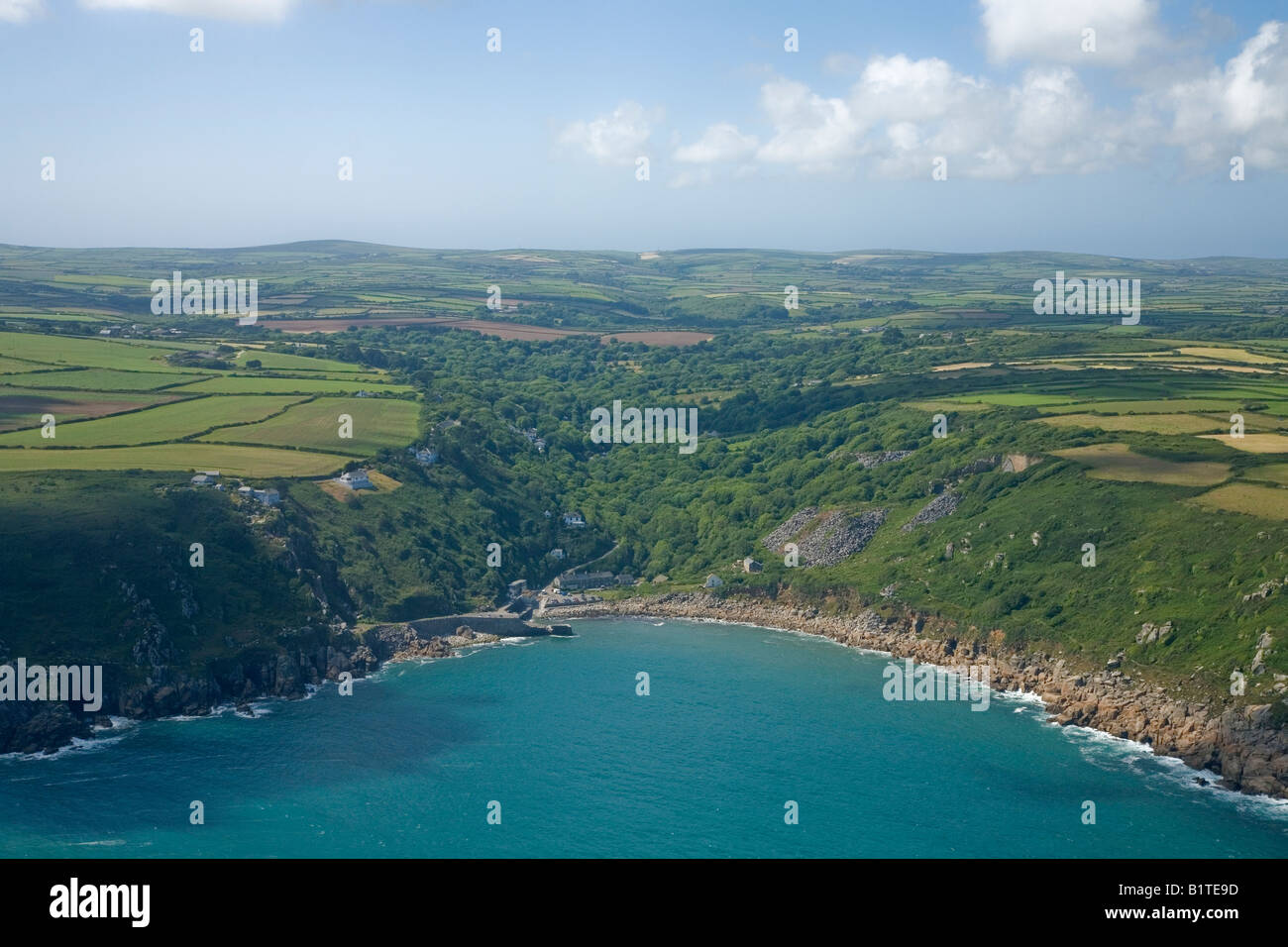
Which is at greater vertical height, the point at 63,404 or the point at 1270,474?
the point at 63,404

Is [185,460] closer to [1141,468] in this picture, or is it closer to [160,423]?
[160,423]

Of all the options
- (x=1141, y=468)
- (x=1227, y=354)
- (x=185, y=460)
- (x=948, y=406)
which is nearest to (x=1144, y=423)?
(x=1141, y=468)

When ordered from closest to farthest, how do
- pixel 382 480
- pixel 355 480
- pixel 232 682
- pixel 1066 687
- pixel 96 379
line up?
pixel 1066 687 → pixel 232 682 → pixel 355 480 → pixel 382 480 → pixel 96 379

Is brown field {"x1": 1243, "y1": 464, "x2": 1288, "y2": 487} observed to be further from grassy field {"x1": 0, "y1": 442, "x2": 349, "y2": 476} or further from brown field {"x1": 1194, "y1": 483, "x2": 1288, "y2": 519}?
grassy field {"x1": 0, "y1": 442, "x2": 349, "y2": 476}


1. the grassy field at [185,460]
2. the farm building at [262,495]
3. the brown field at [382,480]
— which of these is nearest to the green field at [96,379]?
the grassy field at [185,460]

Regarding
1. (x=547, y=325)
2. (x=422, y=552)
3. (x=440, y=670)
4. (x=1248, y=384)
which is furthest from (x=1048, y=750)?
(x=547, y=325)

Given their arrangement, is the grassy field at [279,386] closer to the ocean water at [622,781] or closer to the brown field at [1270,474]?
the ocean water at [622,781]

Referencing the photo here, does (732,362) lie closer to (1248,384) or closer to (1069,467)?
(1248,384)

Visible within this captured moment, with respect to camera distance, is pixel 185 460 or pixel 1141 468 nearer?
pixel 1141 468

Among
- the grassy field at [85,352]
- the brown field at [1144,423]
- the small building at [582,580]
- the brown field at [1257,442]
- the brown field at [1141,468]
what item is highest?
the grassy field at [85,352]
